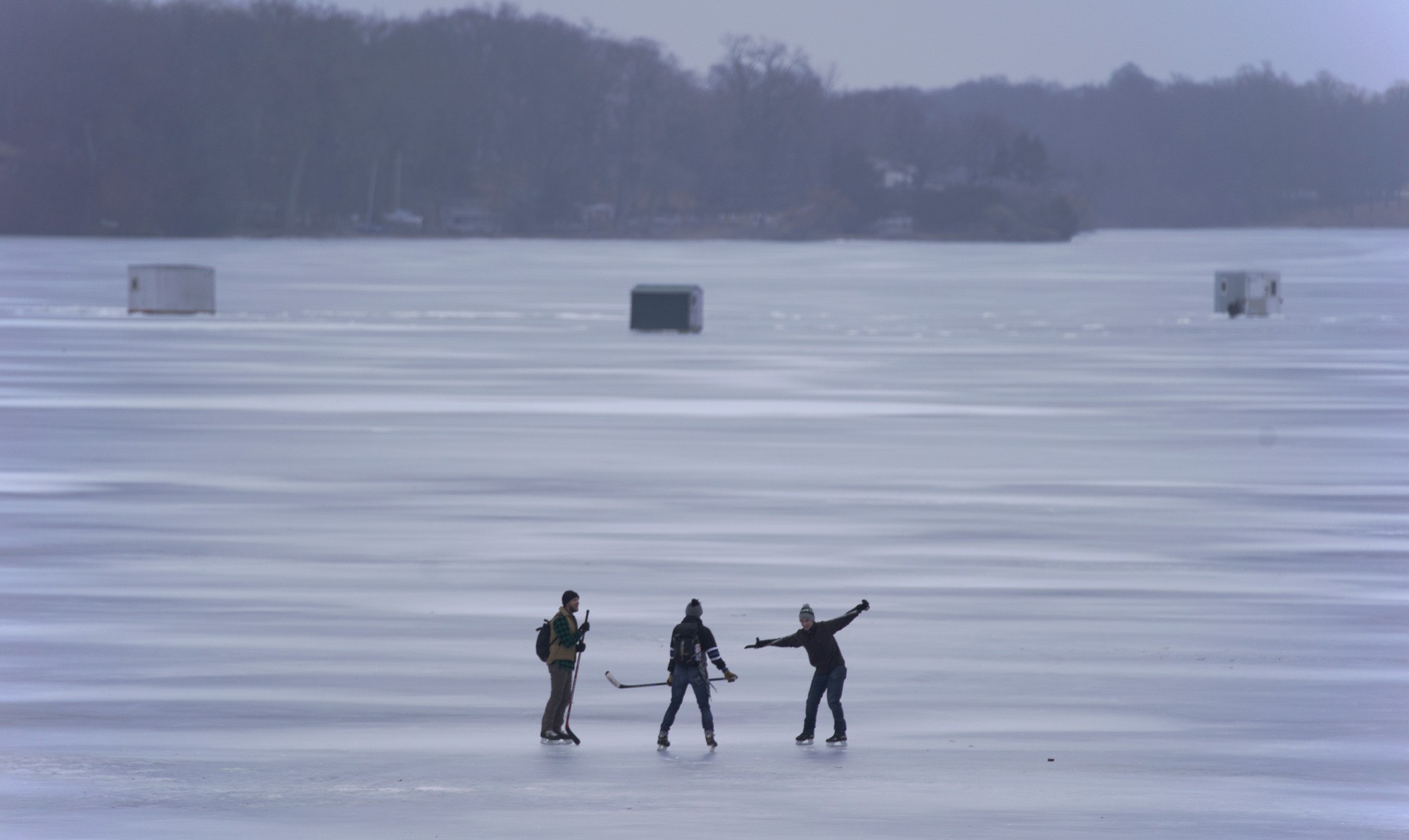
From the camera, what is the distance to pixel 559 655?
12.6 meters

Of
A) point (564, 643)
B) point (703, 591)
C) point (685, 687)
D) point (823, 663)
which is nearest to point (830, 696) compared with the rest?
point (823, 663)

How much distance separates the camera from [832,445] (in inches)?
1172

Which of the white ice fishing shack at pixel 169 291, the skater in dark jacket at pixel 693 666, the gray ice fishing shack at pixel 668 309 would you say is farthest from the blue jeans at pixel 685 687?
the white ice fishing shack at pixel 169 291

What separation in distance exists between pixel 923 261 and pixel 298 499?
131775 mm

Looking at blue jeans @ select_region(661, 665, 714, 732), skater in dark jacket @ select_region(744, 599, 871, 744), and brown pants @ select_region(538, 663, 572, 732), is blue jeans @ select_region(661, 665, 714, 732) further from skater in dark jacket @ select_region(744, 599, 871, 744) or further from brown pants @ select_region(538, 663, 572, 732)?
brown pants @ select_region(538, 663, 572, 732)

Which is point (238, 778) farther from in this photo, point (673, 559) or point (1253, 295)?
point (1253, 295)

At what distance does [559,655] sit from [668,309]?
45.8 meters

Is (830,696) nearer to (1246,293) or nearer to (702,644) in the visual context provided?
(702,644)

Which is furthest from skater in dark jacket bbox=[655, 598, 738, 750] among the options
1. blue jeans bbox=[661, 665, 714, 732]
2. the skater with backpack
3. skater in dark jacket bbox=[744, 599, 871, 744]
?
the skater with backpack

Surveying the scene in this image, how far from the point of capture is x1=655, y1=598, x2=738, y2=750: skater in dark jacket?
1210 centimetres

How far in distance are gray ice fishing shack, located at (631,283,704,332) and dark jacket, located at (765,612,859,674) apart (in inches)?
1772

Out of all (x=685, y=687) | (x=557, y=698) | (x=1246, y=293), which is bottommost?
(x=557, y=698)

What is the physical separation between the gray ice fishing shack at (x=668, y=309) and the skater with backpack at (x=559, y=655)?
44873 millimetres

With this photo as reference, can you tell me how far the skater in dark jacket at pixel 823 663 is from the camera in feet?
40.8
